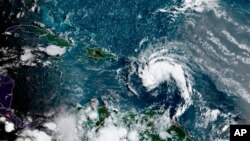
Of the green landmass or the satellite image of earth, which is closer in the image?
the satellite image of earth

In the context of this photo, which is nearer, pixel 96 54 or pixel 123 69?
pixel 123 69

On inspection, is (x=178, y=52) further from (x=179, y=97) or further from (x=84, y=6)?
(x=84, y=6)

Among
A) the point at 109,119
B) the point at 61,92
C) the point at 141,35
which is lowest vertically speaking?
the point at 109,119

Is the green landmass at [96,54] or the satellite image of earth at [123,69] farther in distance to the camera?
the green landmass at [96,54]

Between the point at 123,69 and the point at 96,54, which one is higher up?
the point at 96,54

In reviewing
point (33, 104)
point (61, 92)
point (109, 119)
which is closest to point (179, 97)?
point (109, 119)

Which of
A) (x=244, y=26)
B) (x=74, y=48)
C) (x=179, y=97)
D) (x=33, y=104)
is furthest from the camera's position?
(x=244, y=26)

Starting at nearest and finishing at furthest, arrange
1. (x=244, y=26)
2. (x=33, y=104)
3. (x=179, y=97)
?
1. (x=33, y=104)
2. (x=179, y=97)
3. (x=244, y=26)

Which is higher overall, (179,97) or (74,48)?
(74,48)
